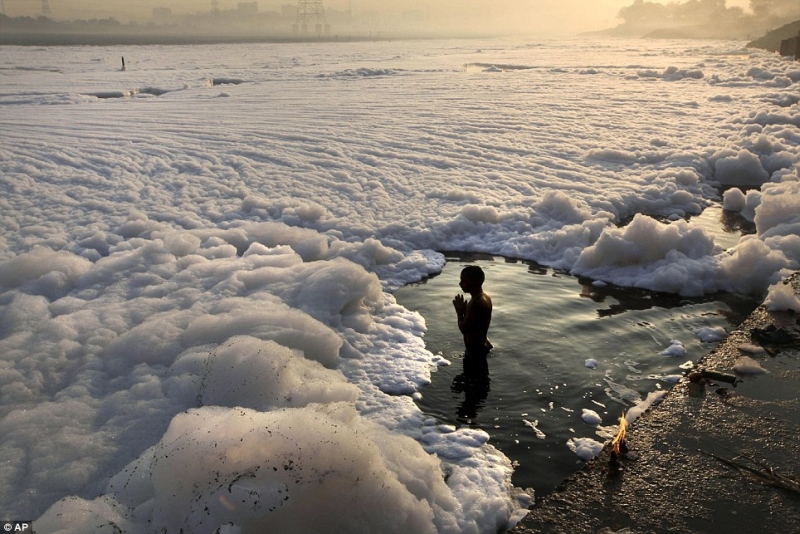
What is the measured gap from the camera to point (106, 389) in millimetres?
4551

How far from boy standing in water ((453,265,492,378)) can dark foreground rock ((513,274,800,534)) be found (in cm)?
146

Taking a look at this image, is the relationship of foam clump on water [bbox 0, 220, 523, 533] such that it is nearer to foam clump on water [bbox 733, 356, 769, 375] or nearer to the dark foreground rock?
the dark foreground rock

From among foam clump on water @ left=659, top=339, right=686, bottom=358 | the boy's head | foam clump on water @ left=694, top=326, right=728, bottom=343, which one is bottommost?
foam clump on water @ left=659, top=339, right=686, bottom=358

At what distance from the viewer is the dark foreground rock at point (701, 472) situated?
116 inches

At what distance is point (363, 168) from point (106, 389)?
7.16 meters

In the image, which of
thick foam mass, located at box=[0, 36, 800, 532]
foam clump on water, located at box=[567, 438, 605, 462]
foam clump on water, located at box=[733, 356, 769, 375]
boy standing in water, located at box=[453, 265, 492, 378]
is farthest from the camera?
boy standing in water, located at box=[453, 265, 492, 378]

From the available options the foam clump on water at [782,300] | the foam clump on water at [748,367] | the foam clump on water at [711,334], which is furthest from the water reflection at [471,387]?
the foam clump on water at [782,300]

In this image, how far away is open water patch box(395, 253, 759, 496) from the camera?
409cm

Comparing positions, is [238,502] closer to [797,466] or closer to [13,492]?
[13,492]

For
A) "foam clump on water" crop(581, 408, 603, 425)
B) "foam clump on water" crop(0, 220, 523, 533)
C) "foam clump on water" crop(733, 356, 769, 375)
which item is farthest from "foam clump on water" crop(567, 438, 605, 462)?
"foam clump on water" crop(733, 356, 769, 375)

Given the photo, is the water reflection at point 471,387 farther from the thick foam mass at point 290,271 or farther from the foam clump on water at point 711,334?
the foam clump on water at point 711,334

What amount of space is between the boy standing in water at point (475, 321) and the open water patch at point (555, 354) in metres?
0.10

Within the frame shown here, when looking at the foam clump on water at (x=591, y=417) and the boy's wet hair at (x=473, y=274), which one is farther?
the boy's wet hair at (x=473, y=274)

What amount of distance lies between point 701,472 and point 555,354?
1.89 m
